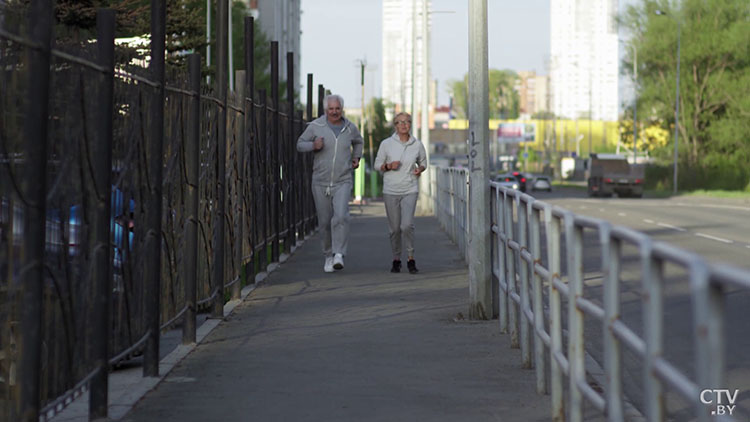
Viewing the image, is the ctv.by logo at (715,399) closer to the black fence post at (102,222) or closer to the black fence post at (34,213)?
the black fence post at (34,213)

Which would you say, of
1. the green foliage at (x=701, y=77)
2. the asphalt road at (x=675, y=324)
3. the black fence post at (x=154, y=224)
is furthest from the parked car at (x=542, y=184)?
the black fence post at (x=154, y=224)

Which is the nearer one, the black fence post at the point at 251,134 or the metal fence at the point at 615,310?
the metal fence at the point at 615,310

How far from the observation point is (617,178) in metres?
69.9

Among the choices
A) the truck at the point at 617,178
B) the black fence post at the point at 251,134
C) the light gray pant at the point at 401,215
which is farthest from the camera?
the truck at the point at 617,178

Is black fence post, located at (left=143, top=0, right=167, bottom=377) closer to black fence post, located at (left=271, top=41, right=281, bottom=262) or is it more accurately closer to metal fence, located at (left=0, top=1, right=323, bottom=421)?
metal fence, located at (left=0, top=1, right=323, bottom=421)

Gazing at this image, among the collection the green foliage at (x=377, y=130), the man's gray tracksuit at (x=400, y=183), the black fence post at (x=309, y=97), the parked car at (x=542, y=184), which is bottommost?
the parked car at (x=542, y=184)

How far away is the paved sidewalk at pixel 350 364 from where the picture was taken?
7.39 metres

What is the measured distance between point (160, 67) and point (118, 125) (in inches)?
41.0

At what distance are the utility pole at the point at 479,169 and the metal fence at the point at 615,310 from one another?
56.7 inches

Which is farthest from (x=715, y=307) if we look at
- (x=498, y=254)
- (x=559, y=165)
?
(x=559, y=165)

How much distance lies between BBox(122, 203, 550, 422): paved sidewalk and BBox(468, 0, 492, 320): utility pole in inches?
10.4

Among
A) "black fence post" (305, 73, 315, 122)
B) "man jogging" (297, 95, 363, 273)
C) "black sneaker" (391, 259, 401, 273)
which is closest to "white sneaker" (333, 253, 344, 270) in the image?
"man jogging" (297, 95, 363, 273)

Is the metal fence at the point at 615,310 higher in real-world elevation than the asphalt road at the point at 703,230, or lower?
higher

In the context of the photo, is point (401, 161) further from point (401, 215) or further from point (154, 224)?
point (154, 224)
